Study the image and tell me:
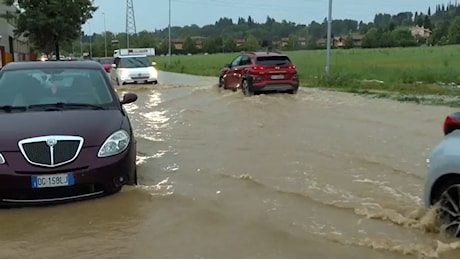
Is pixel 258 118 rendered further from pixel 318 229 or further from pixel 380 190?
pixel 318 229

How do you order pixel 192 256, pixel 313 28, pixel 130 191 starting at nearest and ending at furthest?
pixel 192 256 < pixel 130 191 < pixel 313 28

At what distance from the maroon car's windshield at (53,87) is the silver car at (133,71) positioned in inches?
803

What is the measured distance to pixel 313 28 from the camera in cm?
10050

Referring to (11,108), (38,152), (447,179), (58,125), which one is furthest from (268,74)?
(447,179)

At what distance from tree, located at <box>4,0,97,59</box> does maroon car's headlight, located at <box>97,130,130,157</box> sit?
3151 cm

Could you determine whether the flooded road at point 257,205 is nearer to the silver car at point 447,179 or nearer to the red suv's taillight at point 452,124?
the silver car at point 447,179

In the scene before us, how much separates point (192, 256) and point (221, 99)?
15341 mm

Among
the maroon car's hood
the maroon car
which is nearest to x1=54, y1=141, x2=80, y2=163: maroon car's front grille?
the maroon car

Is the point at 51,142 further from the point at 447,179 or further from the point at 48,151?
the point at 447,179

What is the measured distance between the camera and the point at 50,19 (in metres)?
35.6

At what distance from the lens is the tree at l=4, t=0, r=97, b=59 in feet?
117

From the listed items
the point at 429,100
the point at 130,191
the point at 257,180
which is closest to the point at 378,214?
the point at 257,180

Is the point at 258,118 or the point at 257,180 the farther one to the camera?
the point at 258,118

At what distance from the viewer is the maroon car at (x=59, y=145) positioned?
18.3ft
